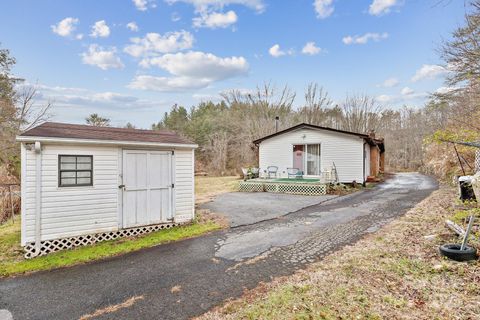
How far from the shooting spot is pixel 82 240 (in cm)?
589

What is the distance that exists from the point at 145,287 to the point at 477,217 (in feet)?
22.7

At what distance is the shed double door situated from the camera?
6.48 m

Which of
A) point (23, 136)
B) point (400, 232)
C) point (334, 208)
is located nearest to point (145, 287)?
point (23, 136)

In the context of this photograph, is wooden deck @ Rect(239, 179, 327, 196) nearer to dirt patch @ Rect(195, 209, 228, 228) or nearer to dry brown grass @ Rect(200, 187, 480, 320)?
dirt patch @ Rect(195, 209, 228, 228)

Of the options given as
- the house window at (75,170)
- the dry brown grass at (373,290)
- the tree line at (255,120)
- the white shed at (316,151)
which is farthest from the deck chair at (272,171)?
the house window at (75,170)

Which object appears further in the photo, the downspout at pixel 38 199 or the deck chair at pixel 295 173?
the deck chair at pixel 295 173

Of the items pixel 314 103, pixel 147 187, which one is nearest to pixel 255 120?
pixel 314 103

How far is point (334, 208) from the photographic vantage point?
29.5 feet

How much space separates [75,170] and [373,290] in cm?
601

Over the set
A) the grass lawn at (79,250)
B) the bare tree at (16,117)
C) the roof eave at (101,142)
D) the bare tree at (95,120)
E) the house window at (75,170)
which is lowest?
the grass lawn at (79,250)

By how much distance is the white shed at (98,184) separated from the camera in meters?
5.34

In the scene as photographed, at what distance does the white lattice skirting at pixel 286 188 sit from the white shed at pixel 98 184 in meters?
6.86

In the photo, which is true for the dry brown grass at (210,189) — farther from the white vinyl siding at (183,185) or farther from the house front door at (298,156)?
the house front door at (298,156)

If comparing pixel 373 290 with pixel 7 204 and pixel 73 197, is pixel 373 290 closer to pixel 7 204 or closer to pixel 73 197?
pixel 73 197
